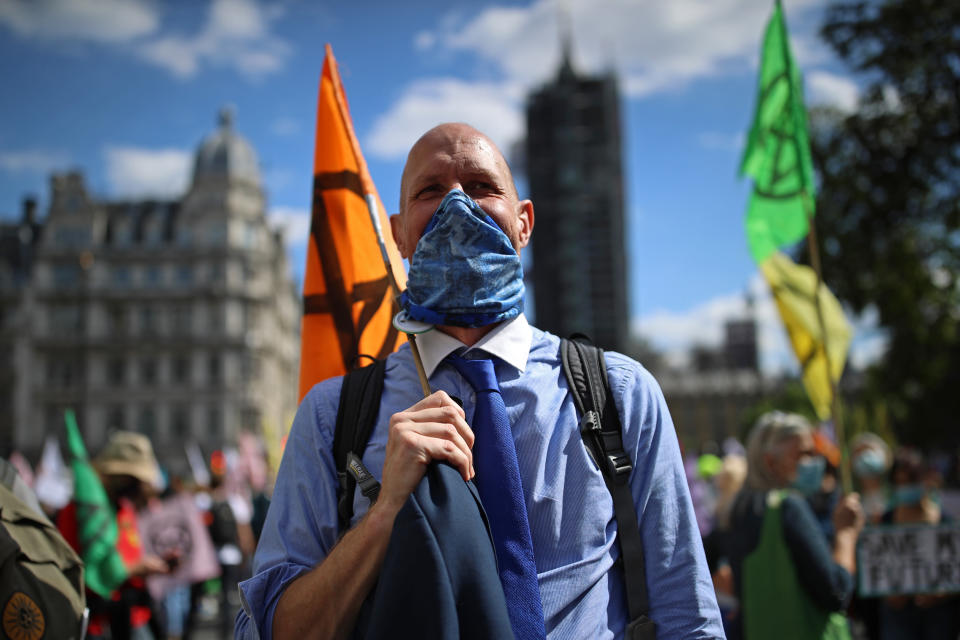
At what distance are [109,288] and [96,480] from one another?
57.4 meters

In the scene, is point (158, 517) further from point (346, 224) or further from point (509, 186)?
point (509, 186)

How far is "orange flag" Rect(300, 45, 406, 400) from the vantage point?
9.45 ft

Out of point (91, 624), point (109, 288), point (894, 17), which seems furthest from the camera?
point (109, 288)

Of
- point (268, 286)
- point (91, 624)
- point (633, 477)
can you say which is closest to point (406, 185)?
point (633, 477)

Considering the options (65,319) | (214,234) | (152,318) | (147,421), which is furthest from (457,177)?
(65,319)

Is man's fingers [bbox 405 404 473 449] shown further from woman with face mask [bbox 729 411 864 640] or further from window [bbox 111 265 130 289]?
window [bbox 111 265 130 289]

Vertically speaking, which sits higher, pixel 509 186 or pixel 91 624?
pixel 509 186

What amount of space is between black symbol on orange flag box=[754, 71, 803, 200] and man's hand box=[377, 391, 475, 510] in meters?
3.82

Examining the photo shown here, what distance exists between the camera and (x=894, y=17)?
11875 millimetres

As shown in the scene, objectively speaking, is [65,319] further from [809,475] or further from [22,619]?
[22,619]

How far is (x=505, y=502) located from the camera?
1.59 m

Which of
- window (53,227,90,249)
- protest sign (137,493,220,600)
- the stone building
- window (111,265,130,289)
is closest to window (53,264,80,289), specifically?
the stone building

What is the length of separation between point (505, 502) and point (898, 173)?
1326 cm

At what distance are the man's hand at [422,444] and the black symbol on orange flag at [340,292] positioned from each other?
131 centimetres
